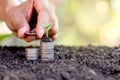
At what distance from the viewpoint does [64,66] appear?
0.85 m

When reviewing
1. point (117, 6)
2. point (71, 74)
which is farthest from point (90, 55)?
point (117, 6)

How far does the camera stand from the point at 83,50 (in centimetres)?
124

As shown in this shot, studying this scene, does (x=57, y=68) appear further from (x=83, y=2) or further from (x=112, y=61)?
(x=83, y=2)

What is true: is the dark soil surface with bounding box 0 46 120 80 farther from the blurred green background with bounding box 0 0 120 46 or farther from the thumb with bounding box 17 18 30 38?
the blurred green background with bounding box 0 0 120 46

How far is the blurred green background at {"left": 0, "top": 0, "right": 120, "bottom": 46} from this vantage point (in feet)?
9.48

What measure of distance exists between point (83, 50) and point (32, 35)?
189mm

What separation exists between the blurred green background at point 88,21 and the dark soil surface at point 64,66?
1.63 meters

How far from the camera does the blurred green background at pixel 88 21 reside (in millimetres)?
2891

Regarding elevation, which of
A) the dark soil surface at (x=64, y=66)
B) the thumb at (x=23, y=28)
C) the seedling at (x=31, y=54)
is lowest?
the dark soil surface at (x=64, y=66)

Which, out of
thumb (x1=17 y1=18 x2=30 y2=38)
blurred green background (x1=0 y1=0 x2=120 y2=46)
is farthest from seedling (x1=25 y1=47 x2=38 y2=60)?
blurred green background (x1=0 y1=0 x2=120 y2=46)

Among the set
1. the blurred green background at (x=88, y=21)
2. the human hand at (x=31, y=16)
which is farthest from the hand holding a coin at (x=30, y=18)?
the blurred green background at (x=88, y=21)

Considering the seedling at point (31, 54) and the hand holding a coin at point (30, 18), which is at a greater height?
the hand holding a coin at point (30, 18)

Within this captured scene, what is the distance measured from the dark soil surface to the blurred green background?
5.36 ft

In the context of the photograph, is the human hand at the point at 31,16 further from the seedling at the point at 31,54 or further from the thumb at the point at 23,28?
the seedling at the point at 31,54
